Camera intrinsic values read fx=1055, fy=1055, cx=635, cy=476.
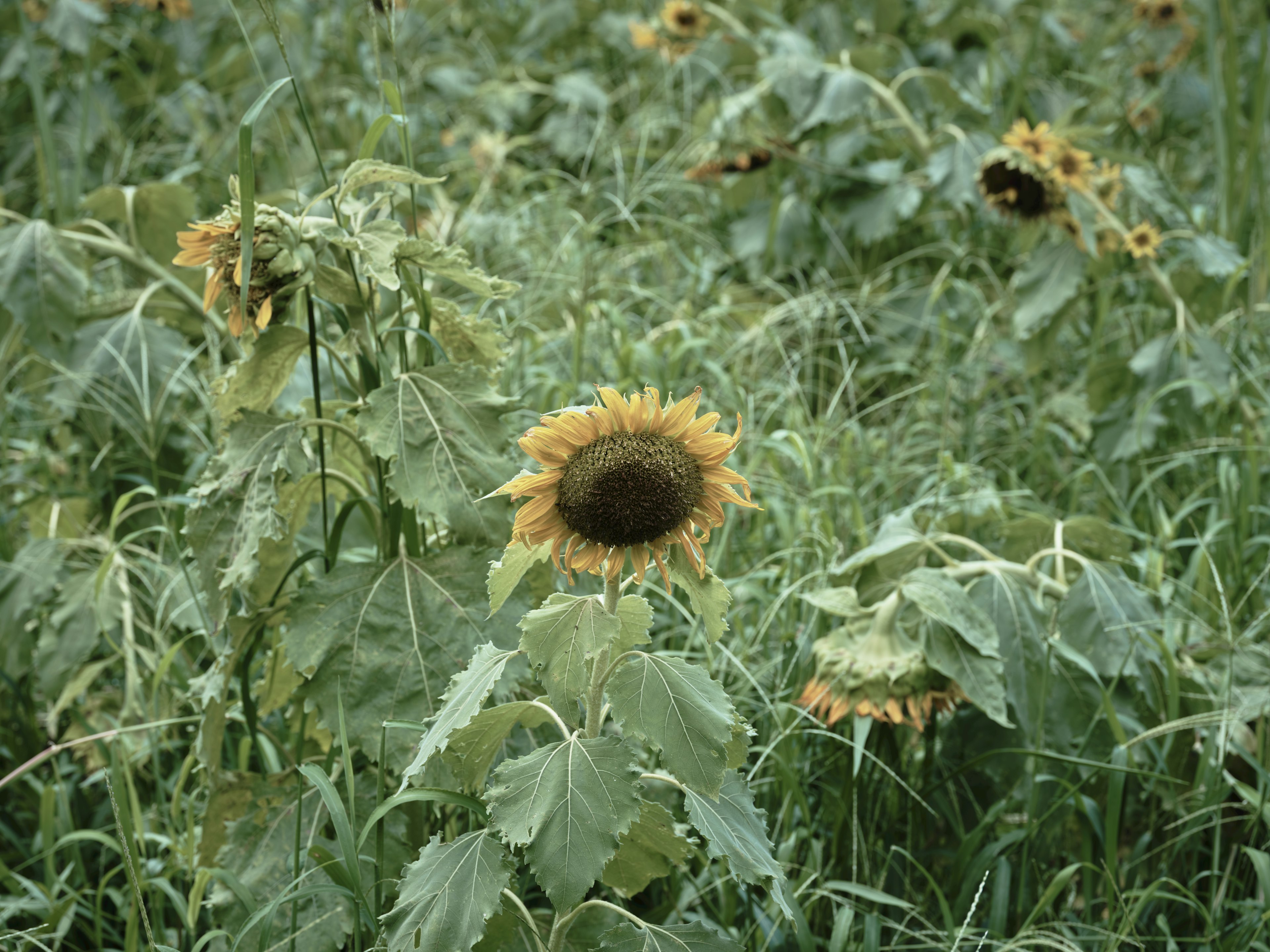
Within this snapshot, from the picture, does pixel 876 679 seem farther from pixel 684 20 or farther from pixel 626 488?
pixel 684 20

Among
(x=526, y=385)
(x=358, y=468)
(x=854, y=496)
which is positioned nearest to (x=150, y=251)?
(x=526, y=385)

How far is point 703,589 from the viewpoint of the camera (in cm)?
109

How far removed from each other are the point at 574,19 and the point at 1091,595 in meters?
3.58

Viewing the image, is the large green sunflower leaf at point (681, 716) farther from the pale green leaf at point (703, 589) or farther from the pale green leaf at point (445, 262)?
the pale green leaf at point (445, 262)

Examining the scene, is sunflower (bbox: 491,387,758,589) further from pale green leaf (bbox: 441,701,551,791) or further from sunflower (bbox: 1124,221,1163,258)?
sunflower (bbox: 1124,221,1163,258)

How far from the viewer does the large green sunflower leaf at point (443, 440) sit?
4.18 ft

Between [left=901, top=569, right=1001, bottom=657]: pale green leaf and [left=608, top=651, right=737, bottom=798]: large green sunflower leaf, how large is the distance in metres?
0.63

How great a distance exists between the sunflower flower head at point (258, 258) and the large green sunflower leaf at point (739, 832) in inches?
30.1

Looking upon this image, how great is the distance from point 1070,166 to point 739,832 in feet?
6.56

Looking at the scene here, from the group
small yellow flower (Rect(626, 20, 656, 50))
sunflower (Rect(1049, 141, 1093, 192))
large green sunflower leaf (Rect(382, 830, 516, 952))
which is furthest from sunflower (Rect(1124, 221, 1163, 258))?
large green sunflower leaf (Rect(382, 830, 516, 952))

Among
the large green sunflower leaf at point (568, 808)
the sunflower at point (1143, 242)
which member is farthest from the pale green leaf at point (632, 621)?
the sunflower at point (1143, 242)

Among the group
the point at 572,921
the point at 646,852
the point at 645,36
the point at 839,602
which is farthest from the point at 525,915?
the point at 645,36

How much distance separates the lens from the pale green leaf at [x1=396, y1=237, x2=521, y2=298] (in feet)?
4.33

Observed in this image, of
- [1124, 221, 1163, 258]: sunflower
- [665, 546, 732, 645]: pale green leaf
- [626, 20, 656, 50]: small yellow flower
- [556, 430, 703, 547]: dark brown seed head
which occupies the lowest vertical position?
[1124, 221, 1163, 258]: sunflower
